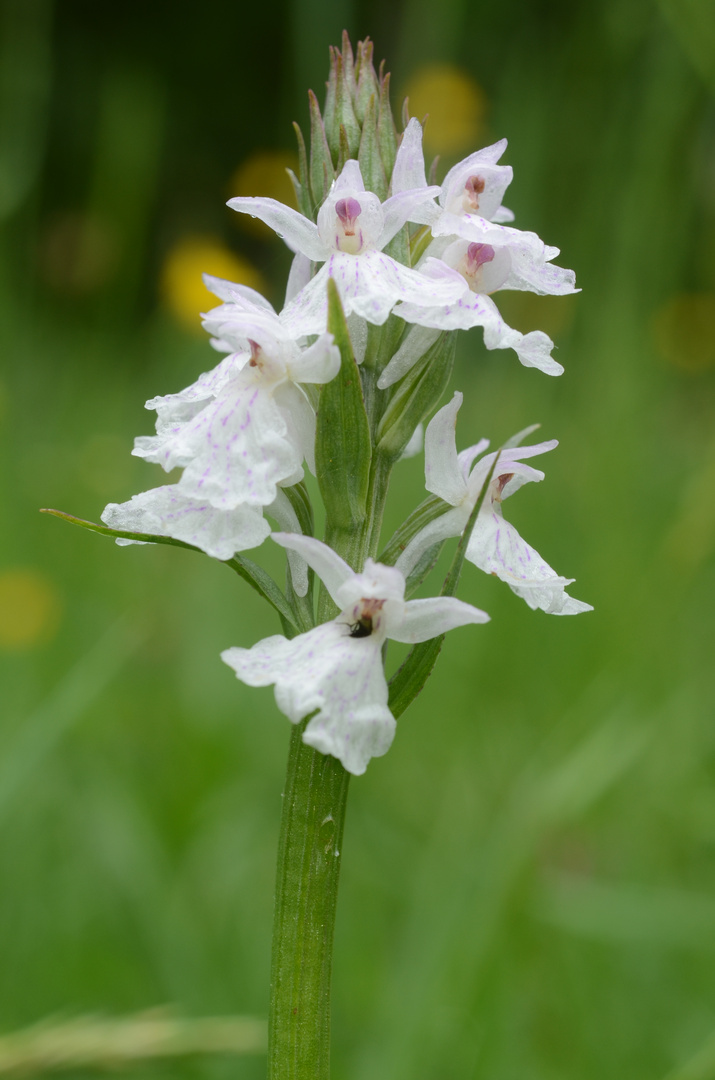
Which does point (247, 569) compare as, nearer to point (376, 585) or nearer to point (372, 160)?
point (376, 585)

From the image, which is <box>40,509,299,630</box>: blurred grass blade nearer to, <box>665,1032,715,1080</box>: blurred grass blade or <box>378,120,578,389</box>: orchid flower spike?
<box>378,120,578,389</box>: orchid flower spike

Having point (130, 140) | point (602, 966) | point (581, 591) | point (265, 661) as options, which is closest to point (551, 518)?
point (581, 591)

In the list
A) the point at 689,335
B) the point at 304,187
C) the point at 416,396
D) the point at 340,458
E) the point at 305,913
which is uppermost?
the point at 689,335

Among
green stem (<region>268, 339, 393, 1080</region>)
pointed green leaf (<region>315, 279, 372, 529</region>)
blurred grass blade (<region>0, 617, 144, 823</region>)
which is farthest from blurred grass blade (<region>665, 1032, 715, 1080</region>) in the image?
blurred grass blade (<region>0, 617, 144, 823</region>)

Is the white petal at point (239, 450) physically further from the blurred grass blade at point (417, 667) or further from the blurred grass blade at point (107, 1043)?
the blurred grass blade at point (107, 1043)

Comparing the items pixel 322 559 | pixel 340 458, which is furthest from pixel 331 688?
pixel 340 458

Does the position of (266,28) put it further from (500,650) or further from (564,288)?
(564,288)

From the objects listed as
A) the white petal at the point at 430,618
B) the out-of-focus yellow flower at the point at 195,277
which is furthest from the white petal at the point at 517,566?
the out-of-focus yellow flower at the point at 195,277
